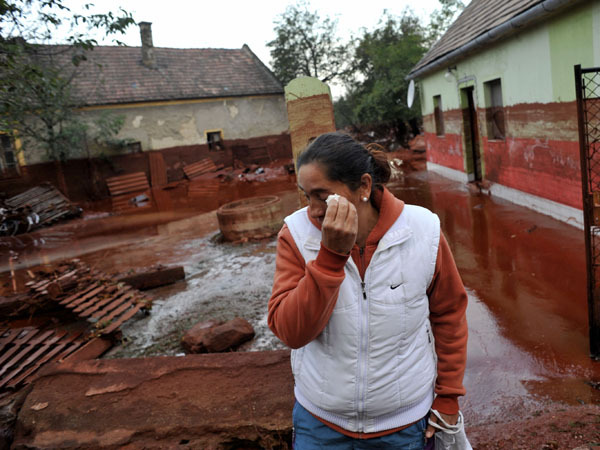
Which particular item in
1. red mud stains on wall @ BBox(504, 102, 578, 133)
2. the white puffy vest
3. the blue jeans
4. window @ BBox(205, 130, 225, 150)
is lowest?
the blue jeans

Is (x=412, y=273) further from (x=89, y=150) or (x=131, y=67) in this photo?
(x=131, y=67)

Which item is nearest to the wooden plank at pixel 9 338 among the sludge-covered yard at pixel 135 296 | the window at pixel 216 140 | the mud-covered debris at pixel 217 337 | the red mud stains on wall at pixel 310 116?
the sludge-covered yard at pixel 135 296

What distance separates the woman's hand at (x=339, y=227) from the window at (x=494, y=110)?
34.3 feet

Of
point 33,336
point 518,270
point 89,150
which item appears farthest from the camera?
point 89,150

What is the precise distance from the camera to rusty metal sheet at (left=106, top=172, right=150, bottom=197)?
21.3 m

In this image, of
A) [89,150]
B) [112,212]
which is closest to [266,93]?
[89,150]

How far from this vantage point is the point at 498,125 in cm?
1108

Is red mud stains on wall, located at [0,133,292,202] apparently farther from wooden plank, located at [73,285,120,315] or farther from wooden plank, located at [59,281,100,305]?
wooden plank, located at [73,285,120,315]

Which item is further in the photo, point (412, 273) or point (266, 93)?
point (266, 93)

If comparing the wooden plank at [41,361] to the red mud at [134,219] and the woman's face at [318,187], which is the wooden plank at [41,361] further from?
the red mud at [134,219]

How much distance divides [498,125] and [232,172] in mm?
14592

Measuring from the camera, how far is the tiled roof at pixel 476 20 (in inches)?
351

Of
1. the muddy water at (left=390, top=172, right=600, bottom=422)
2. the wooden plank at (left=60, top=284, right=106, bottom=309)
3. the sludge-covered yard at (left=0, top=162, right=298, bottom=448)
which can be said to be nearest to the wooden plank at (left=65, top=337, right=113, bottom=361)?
the sludge-covered yard at (left=0, top=162, right=298, bottom=448)

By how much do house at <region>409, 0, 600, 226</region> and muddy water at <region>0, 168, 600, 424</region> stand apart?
0.64 meters
